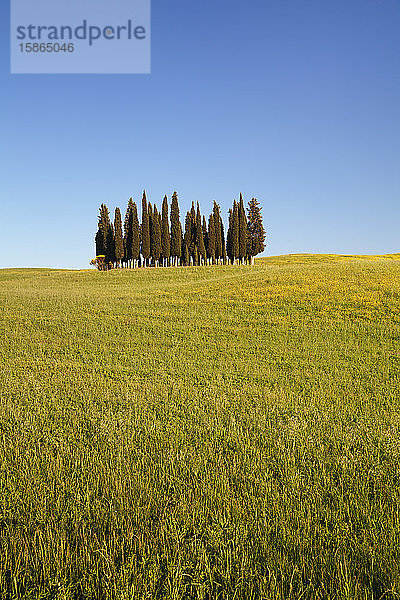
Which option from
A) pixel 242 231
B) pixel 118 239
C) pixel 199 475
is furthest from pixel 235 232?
pixel 199 475

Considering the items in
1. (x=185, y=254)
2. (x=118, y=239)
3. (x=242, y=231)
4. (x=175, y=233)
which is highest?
(x=242, y=231)

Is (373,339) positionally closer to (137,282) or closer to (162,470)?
(162,470)

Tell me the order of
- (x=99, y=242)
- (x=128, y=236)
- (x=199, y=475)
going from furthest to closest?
1. (x=99, y=242)
2. (x=128, y=236)
3. (x=199, y=475)

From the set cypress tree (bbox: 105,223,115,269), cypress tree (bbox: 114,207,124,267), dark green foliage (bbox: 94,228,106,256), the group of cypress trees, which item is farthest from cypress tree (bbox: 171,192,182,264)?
dark green foliage (bbox: 94,228,106,256)

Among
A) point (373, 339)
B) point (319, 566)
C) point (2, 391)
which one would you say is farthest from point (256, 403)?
point (373, 339)

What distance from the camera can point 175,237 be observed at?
72.1 meters

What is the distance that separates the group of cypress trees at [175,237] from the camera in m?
70.9

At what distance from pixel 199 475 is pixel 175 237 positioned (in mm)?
68820

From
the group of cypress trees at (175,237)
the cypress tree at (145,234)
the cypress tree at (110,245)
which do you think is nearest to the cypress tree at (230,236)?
the group of cypress trees at (175,237)

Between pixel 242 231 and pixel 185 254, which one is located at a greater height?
pixel 242 231

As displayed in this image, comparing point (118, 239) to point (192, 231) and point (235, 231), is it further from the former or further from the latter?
point (235, 231)

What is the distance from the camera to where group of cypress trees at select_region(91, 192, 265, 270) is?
7088 centimetres

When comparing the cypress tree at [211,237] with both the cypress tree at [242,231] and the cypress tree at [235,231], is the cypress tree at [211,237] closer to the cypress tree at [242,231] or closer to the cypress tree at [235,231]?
the cypress tree at [235,231]

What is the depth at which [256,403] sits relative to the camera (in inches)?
334
